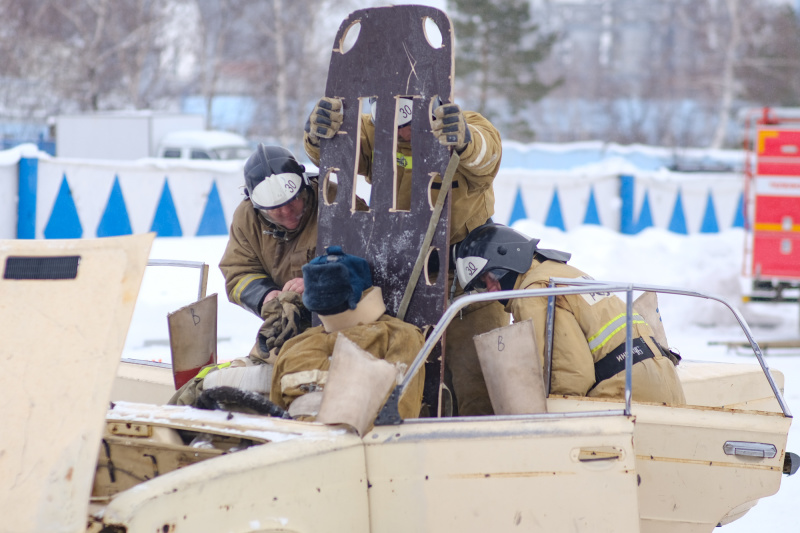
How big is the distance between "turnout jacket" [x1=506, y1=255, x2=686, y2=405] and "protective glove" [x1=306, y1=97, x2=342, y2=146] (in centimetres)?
104

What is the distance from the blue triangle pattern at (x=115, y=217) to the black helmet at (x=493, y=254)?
814 centimetres

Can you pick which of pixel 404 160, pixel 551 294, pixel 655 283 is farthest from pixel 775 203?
pixel 551 294

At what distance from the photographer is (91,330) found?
2.27 meters

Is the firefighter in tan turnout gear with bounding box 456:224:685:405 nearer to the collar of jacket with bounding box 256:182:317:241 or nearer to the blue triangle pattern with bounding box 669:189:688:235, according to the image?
the collar of jacket with bounding box 256:182:317:241

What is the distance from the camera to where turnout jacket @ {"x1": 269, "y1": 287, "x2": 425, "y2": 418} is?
10.1ft

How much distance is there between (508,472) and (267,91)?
2901 centimetres

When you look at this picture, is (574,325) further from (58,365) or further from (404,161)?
(58,365)

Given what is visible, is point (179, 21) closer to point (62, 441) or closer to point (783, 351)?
point (783, 351)

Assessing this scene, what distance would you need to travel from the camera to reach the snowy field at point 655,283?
27.2 ft

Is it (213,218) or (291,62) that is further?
(291,62)

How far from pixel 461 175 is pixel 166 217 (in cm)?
825

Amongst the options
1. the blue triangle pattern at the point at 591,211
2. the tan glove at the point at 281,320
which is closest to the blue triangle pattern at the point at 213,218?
the blue triangle pattern at the point at 591,211

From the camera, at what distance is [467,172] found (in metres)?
3.81

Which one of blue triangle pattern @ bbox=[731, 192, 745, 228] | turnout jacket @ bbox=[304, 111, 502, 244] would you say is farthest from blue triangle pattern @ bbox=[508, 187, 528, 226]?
turnout jacket @ bbox=[304, 111, 502, 244]
